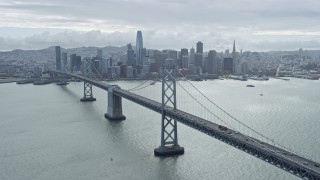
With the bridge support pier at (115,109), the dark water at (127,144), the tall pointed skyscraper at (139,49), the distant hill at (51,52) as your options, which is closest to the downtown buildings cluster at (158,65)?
the tall pointed skyscraper at (139,49)

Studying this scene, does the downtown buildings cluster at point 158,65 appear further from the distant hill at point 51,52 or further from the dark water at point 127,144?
the distant hill at point 51,52

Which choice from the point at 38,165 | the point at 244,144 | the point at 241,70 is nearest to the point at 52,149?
the point at 38,165

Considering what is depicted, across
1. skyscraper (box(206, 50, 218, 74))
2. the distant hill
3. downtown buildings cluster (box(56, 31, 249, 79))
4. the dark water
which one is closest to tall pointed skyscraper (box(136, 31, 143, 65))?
downtown buildings cluster (box(56, 31, 249, 79))

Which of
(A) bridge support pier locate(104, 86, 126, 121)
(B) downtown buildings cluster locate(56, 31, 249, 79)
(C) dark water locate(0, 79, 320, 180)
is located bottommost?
(C) dark water locate(0, 79, 320, 180)

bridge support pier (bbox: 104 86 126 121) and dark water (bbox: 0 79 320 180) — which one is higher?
bridge support pier (bbox: 104 86 126 121)

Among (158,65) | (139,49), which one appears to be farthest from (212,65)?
(139,49)

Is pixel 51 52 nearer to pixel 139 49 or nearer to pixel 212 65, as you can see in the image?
pixel 139 49

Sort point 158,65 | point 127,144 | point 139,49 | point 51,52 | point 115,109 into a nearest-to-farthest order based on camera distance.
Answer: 1. point 127,144
2. point 115,109
3. point 158,65
4. point 139,49
5. point 51,52

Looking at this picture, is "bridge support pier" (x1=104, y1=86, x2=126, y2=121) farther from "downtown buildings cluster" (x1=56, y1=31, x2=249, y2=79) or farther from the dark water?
"downtown buildings cluster" (x1=56, y1=31, x2=249, y2=79)
